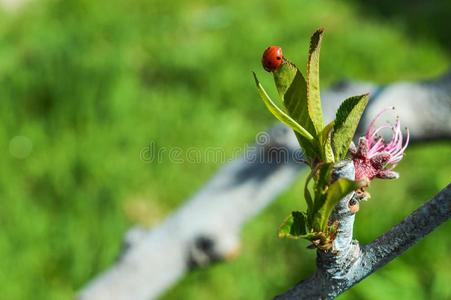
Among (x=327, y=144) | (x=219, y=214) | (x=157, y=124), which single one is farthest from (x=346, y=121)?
(x=157, y=124)

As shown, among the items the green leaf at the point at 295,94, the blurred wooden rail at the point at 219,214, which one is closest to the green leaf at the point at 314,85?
the green leaf at the point at 295,94

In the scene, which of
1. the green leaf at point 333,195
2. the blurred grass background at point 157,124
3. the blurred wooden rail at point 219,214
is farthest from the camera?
the blurred grass background at point 157,124

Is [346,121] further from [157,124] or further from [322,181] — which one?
[157,124]

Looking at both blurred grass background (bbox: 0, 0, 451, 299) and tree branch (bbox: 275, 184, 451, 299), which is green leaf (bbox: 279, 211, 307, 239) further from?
blurred grass background (bbox: 0, 0, 451, 299)

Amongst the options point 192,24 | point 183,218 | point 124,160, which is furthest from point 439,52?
point 183,218

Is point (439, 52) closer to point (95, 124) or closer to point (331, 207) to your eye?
point (95, 124)

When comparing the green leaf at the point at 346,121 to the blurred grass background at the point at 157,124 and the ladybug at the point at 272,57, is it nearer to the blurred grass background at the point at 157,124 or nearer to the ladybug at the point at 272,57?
the ladybug at the point at 272,57

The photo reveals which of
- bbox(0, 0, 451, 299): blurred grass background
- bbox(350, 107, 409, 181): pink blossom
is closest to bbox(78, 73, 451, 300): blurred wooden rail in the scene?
bbox(0, 0, 451, 299): blurred grass background
